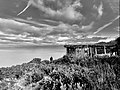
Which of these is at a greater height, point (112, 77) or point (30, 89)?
point (112, 77)

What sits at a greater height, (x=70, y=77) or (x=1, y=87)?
(x=70, y=77)

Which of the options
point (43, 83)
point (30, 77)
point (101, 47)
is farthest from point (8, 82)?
point (101, 47)

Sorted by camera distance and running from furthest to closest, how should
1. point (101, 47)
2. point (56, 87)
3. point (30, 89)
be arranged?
point (101, 47) < point (30, 89) < point (56, 87)

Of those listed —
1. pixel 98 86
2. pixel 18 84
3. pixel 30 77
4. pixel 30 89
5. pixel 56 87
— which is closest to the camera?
pixel 98 86

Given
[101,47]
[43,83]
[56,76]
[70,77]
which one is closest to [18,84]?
[43,83]

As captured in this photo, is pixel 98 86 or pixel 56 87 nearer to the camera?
pixel 98 86

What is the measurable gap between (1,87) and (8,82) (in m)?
0.44

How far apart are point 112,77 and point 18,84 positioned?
10.9ft

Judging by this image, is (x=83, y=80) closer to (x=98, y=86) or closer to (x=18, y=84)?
(x=98, y=86)

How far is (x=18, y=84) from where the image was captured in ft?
18.2

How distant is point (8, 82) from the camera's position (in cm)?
587

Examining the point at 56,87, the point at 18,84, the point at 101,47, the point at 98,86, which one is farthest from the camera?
the point at 101,47

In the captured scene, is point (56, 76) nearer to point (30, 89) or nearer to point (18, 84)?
point (30, 89)

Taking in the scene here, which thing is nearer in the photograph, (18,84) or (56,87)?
(56,87)
